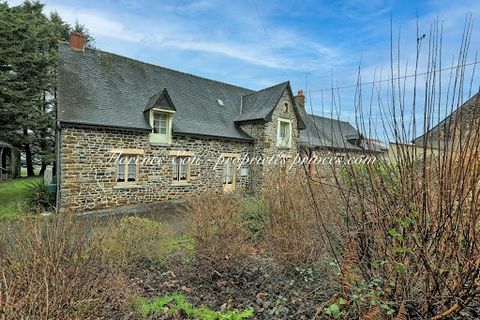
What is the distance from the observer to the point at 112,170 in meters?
11.8

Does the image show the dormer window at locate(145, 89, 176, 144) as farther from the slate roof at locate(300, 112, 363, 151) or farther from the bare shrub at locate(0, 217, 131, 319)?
the bare shrub at locate(0, 217, 131, 319)

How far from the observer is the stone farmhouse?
36.4 ft

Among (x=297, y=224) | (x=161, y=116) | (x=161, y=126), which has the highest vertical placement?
(x=161, y=116)

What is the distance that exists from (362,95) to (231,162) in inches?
527

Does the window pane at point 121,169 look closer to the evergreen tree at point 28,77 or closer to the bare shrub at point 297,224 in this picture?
the bare shrub at point 297,224

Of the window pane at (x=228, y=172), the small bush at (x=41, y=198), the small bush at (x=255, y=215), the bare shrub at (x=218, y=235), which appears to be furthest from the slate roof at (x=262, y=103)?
the bare shrub at (x=218, y=235)

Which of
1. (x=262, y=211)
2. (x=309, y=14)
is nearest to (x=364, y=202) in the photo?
(x=262, y=211)

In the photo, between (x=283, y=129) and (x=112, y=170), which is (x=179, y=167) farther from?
(x=283, y=129)

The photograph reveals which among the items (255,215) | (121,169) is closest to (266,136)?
(121,169)

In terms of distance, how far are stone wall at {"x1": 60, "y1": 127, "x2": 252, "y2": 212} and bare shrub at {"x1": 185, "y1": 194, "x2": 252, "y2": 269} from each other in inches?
Answer: 207

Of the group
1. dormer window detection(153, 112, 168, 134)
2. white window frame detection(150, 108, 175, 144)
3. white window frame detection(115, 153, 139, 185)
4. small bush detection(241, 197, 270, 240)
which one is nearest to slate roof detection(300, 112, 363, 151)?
small bush detection(241, 197, 270, 240)

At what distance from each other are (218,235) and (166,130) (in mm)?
9684

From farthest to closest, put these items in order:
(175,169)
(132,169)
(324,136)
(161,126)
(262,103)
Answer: (262,103), (175,169), (161,126), (132,169), (324,136)

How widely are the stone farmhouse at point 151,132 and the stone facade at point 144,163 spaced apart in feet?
0.12
